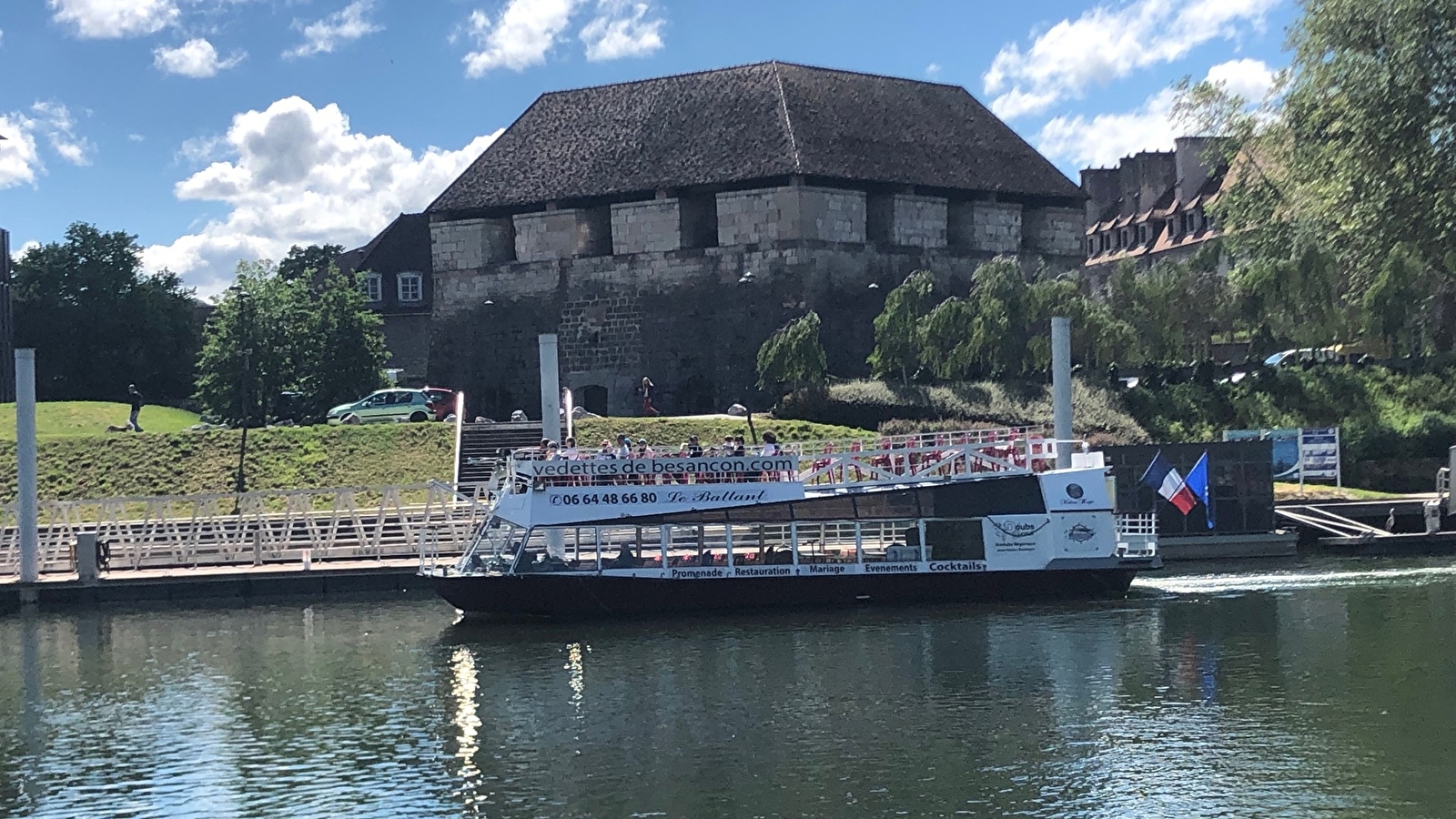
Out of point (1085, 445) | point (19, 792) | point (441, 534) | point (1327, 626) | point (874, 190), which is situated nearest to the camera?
point (19, 792)

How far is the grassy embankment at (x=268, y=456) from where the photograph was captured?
175 ft

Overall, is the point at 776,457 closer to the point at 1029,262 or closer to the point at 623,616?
the point at 623,616

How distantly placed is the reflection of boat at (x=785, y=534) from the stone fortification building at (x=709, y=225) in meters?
28.6

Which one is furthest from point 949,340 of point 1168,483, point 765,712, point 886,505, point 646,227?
point 765,712

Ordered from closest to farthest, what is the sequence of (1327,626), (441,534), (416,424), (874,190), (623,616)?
(1327,626), (623,616), (441,534), (416,424), (874,190)

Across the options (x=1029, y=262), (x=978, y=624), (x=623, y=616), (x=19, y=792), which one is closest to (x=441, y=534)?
(x=623, y=616)

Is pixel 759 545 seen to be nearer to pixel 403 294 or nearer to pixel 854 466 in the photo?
pixel 854 466

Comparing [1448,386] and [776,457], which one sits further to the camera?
[1448,386]

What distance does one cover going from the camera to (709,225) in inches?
2739

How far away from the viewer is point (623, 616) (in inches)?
1449

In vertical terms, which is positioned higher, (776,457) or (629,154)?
(629,154)

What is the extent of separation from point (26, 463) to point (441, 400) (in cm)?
2551

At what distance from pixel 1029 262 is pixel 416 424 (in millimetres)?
27907

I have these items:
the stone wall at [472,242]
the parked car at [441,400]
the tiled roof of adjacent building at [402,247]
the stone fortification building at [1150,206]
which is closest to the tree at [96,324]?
the tiled roof of adjacent building at [402,247]
